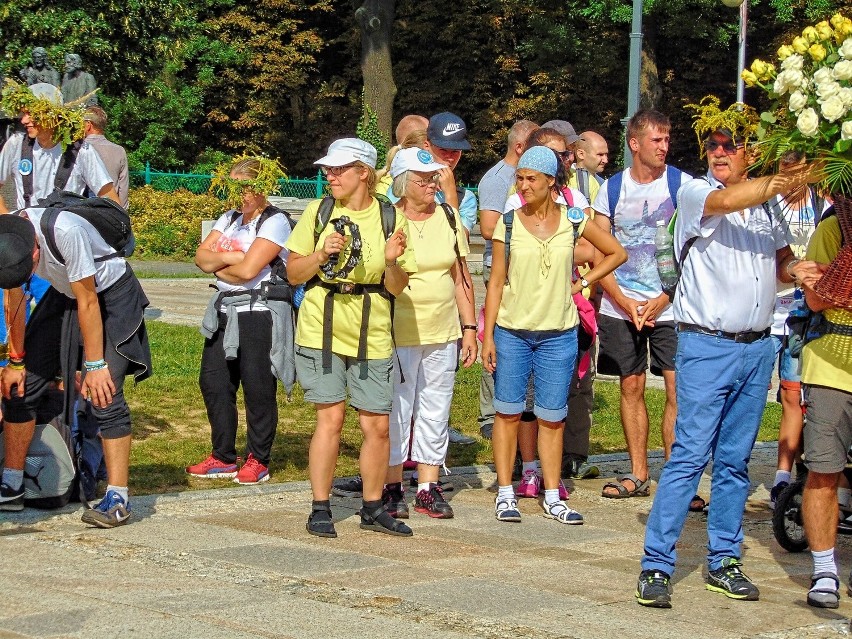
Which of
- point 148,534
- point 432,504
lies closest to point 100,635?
point 148,534

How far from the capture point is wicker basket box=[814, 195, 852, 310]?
6066mm

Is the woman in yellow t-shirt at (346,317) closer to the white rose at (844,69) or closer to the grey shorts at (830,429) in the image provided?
the grey shorts at (830,429)

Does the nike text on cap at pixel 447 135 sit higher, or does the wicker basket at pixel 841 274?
the nike text on cap at pixel 447 135

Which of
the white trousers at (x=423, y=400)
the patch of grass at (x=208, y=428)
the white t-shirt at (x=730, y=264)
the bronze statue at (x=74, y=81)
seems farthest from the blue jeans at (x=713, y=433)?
the bronze statue at (x=74, y=81)

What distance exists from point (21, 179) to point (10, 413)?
194 cm

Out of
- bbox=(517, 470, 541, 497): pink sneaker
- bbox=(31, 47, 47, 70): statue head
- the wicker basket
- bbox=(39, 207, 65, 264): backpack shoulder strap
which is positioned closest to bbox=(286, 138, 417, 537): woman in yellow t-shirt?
bbox=(39, 207, 65, 264): backpack shoulder strap

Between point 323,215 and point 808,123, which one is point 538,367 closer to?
point 323,215

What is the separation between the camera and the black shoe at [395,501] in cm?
785

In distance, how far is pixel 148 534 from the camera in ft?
23.4

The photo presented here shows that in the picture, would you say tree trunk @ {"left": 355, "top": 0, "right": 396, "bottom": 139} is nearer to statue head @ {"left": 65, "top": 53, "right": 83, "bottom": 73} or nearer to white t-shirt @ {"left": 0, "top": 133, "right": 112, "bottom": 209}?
statue head @ {"left": 65, "top": 53, "right": 83, "bottom": 73}

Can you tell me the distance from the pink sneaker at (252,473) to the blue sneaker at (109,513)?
Answer: 156 cm

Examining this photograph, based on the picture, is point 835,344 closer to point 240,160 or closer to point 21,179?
point 240,160

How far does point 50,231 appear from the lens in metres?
6.95

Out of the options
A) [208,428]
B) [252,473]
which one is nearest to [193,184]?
[208,428]
